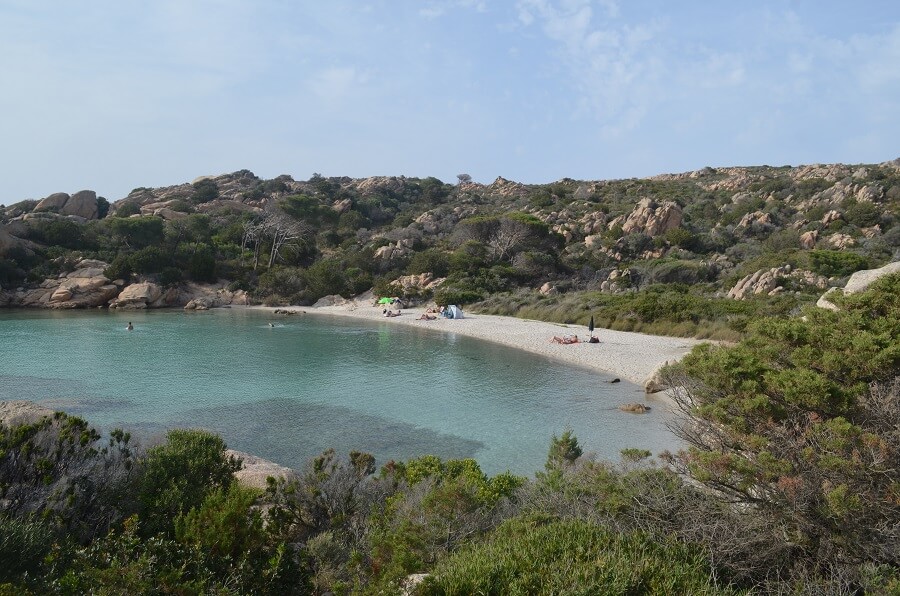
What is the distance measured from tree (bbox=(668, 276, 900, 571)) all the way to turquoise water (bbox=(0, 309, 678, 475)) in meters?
5.33

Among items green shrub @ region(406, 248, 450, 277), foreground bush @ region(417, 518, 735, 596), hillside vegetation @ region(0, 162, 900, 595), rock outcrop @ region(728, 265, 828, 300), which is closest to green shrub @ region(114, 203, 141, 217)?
green shrub @ region(406, 248, 450, 277)

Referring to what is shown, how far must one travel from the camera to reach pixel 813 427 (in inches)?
186

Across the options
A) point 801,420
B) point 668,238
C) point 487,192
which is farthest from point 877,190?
point 801,420

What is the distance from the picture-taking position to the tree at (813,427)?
14.1 ft

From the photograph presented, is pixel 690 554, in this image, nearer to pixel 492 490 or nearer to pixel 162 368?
pixel 492 490

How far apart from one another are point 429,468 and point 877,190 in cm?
5676

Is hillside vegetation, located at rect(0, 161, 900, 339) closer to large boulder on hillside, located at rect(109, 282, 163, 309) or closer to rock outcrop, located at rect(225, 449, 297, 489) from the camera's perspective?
large boulder on hillside, located at rect(109, 282, 163, 309)

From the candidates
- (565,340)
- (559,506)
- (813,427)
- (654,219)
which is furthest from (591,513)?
(654,219)

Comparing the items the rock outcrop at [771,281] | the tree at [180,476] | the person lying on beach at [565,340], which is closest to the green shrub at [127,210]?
the person lying on beach at [565,340]

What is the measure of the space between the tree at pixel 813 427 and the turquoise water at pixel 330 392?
5.33 m

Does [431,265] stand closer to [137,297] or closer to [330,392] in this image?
[137,297]

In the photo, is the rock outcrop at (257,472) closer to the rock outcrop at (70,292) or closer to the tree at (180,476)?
the tree at (180,476)

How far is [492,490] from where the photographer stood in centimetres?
676

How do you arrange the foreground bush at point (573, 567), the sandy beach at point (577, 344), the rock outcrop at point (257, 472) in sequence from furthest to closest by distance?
the sandy beach at point (577, 344) → the rock outcrop at point (257, 472) → the foreground bush at point (573, 567)
